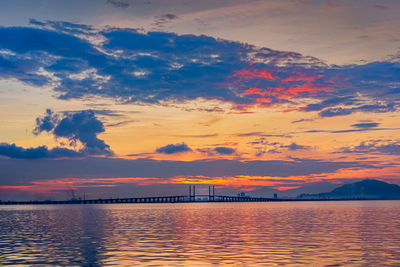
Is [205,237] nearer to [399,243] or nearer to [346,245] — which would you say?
[346,245]

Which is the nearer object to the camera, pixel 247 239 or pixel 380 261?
pixel 380 261

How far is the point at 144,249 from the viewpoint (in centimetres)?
4222

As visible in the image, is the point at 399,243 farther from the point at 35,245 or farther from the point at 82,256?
the point at 35,245

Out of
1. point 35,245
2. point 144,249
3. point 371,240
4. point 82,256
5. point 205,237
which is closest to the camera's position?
point 82,256

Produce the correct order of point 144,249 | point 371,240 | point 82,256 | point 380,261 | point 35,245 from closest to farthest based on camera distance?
1. point 380,261
2. point 82,256
3. point 144,249
4. point 35,245
5. point 371,240

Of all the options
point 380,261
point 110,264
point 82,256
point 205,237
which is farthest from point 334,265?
point 205,237

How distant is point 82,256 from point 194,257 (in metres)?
8.79

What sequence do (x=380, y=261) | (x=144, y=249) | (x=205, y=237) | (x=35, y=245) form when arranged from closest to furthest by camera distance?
(x=380, y=261) → (x=144, y=249) → (x=35, y=245) → (x=205, y=237)

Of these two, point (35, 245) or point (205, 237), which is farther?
point (205, 237)

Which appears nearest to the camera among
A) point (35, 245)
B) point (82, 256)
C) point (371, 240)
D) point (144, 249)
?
point (82, 256)

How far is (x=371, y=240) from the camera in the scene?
164 ft

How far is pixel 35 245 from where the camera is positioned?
1822 inches

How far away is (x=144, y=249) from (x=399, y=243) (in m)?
24.6

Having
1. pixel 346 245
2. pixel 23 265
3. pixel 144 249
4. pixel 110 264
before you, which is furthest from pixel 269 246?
pixel 23 265
